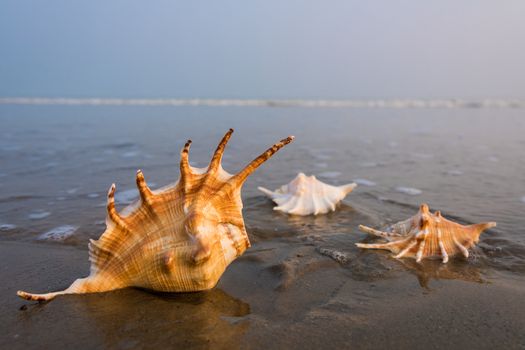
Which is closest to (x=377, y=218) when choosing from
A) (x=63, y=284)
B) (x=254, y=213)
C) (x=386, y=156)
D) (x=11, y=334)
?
(x=254, y=213)

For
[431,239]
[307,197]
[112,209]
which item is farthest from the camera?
[307,197]

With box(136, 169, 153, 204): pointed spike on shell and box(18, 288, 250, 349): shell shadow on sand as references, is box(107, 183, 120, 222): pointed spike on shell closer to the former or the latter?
box(136, 169, 153, 204): pointed spike on shell

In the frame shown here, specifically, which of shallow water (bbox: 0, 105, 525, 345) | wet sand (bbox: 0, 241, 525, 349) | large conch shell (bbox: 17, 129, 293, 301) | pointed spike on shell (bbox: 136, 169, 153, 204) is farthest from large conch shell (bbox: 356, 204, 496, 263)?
pointed spike on shell (bbox: 136, 169, 153, 204)

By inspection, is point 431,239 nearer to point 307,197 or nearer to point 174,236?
point 307,197

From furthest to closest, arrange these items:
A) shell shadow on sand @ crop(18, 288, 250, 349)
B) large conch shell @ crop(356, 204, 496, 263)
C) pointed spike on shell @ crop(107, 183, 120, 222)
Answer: large conch shell @ crop(356, 204, 496, 263), pointed spike on shell @ crop(107, 183, 120, 222), shell shadow on sand @ crop(18, 288, 250, 349)

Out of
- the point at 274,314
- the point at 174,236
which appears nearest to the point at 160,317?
the point at 174,236

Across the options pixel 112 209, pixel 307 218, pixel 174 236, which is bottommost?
pixel 307 218
